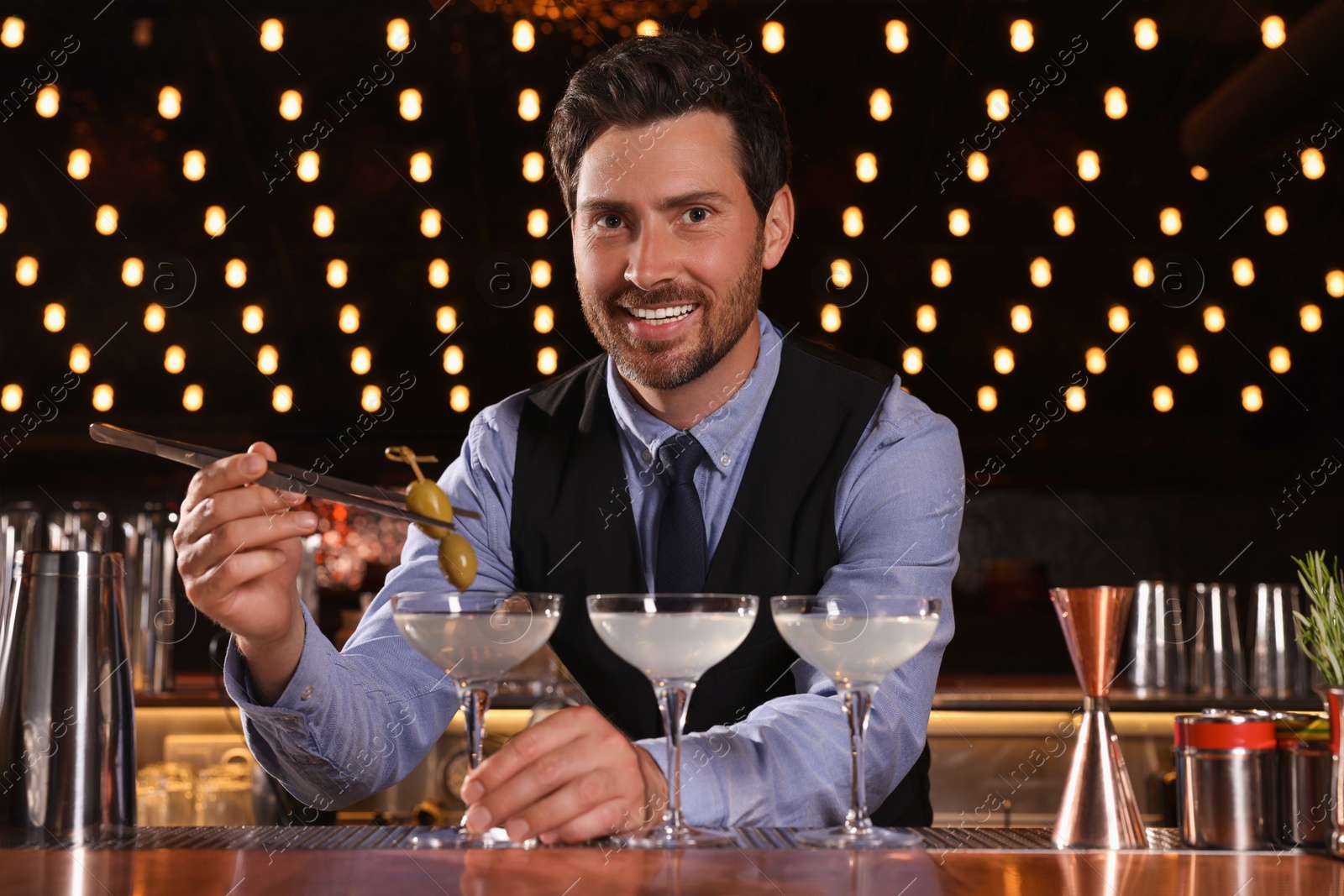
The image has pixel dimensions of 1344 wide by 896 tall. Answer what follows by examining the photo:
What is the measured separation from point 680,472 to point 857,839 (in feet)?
2.93

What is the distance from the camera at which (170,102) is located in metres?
3.33

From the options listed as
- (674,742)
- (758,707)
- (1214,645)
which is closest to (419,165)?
(758,707)

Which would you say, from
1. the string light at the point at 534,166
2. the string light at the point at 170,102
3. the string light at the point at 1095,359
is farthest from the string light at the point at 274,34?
the string light at the point at 1095,359

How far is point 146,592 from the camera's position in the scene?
3436 mm

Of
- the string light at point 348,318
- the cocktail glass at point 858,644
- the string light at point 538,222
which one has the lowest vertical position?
the cocktail glass at point 858,644

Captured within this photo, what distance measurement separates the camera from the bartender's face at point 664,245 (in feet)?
6.29

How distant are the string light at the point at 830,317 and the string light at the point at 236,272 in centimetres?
170

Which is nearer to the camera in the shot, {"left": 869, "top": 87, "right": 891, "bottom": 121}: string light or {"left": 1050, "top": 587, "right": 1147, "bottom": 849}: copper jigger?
{"left": 1050, "top": 587, "right": 1147, "bottom": 849}: copper jigger

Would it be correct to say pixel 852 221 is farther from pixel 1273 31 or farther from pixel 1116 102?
pixel 1273 31

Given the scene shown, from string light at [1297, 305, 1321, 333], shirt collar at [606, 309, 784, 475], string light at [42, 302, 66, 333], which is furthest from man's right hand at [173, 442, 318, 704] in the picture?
string light at [1297, 305, 1321, 333]

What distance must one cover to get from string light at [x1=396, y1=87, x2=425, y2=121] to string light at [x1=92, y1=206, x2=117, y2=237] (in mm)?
888

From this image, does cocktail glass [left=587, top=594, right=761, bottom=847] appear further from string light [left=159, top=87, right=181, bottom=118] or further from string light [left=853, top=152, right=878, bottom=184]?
string light [left=159, top=87, right=181, bottom=118]

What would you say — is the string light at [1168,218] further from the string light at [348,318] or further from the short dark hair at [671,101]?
the string light at [348,318]

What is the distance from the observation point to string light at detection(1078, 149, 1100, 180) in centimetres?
337
